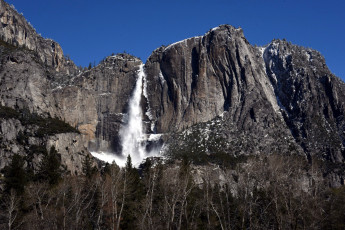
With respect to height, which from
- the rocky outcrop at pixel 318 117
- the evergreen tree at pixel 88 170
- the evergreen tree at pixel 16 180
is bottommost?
the evergreen tree at pixel 16 180

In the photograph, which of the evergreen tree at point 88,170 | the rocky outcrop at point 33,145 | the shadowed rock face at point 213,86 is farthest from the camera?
the shadowed rock face at point 213,86

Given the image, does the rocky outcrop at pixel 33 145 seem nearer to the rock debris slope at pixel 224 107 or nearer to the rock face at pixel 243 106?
the rock debris slope at pixel 224 107

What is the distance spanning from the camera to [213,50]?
19738 cm

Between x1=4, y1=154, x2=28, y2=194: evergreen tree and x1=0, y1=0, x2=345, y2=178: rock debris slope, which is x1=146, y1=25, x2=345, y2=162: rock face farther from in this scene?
x1=4, y1=154, x2=28, y2=194: evergreen tree

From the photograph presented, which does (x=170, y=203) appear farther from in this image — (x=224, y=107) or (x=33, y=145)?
(x=224, y=107)

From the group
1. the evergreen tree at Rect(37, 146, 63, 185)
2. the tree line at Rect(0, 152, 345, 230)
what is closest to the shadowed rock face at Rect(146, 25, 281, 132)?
the tree line at Rect(0, 152, 345, 230)

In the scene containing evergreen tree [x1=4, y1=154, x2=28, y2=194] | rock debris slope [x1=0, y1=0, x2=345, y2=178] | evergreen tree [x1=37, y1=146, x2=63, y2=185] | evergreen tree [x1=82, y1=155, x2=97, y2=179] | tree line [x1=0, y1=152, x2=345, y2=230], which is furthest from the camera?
rock debris slope [x1=0, y1=0, x2=345, y2=178]

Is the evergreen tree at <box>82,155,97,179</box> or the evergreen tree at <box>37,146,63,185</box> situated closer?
the evergreen tree at <box>37,146,63,185</box>

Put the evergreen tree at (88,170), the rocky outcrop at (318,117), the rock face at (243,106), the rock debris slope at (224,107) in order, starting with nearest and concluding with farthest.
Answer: the evergreen tree at (88,170) < the rock debris slope at (224,107) < the rock face at (243,106) < the rocky outcrop at (318,117)

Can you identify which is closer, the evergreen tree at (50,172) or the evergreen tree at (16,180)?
the evergreen tree at (16,180)

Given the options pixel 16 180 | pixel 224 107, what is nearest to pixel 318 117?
pixel 224 107

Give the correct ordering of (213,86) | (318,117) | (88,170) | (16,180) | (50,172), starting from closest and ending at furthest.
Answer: (16,180) < (50,172) < (88,170) < (318,117) < (213,86)

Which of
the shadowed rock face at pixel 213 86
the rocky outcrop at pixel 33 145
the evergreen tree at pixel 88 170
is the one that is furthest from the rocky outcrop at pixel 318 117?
the evergreen tree at pixel 88 170

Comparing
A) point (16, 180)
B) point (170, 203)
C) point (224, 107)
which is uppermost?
point (224, 107)
